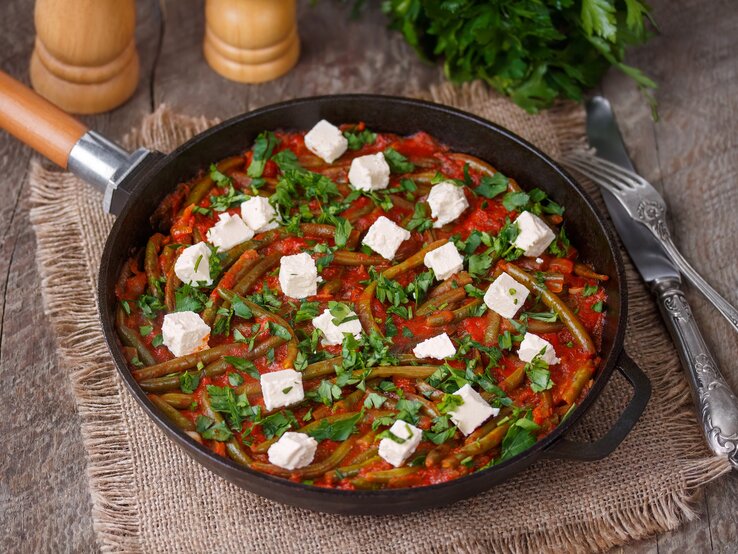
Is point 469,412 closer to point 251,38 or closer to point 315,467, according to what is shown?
point 315,467

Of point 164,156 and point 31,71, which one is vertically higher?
point 164,156

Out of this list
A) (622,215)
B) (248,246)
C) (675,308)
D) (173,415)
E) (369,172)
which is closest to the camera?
(173,415)

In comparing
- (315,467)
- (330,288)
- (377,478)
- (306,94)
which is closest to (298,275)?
(330,288)

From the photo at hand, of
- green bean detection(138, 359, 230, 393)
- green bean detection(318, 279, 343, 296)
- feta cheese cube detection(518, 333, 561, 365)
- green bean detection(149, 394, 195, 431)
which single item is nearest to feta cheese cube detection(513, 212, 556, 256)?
feta cheese cube detection(518, 333, 561, 365)

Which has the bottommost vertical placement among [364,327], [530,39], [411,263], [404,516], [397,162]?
[404,516]

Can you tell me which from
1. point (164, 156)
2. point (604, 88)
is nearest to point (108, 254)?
point (164, 156)

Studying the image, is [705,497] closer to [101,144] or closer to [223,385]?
[223,385]

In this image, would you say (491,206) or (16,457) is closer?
(16,457)
